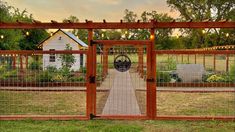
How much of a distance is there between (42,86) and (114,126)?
27.1 ft

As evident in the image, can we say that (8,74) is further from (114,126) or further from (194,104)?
(114,126)

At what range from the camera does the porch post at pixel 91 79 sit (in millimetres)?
10766

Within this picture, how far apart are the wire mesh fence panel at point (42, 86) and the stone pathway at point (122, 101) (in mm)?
950

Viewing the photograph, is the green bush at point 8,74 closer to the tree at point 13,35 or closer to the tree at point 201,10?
the tree at point 13,35

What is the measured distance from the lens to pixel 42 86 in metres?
17.3

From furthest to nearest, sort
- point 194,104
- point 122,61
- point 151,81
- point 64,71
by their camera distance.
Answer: point 64,71 < point 194,104 < point 122,61 < point 151,81

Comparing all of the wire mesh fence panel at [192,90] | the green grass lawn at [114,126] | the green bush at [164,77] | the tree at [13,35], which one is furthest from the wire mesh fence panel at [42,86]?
the green bush at [164,77]

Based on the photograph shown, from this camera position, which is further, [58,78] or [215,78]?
[215,78]

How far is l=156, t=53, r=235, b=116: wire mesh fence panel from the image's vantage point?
12.9m

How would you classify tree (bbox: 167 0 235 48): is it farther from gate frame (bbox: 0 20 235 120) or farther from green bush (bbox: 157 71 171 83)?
gate frame (bbox: 0 20 235 120)

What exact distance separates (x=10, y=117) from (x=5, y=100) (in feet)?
13.5

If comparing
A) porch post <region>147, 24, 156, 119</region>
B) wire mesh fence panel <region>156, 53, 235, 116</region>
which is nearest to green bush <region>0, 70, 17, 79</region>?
wire mesh fence panel <region>156, 53, 235, 116</region>

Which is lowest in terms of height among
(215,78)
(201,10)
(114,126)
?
(114,126)

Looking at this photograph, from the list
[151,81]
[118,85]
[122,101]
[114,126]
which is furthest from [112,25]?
[118,85]
